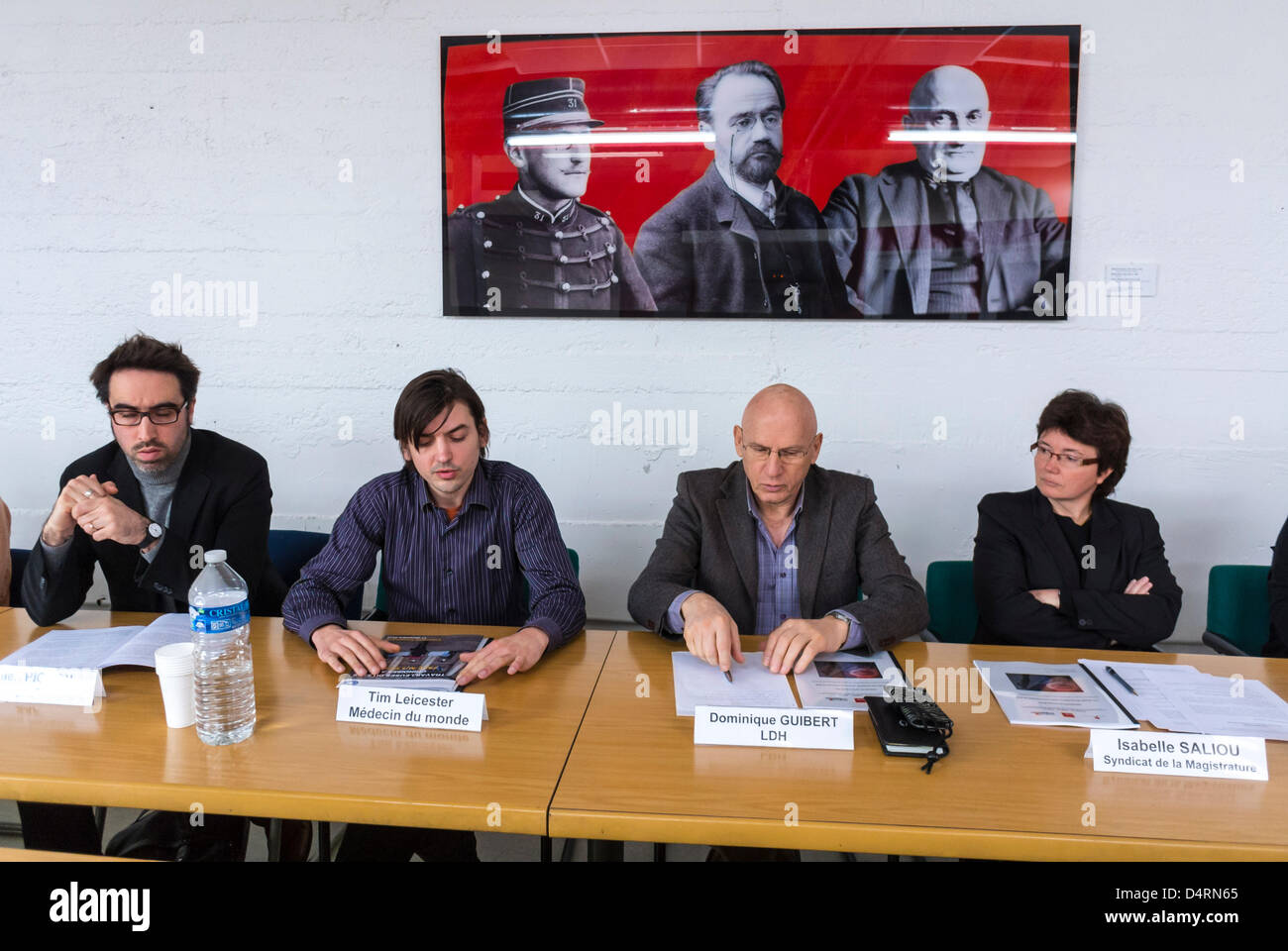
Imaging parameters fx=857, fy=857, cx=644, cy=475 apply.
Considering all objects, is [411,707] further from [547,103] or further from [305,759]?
[547,103]

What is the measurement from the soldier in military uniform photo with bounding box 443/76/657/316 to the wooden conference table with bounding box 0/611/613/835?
5.95ft

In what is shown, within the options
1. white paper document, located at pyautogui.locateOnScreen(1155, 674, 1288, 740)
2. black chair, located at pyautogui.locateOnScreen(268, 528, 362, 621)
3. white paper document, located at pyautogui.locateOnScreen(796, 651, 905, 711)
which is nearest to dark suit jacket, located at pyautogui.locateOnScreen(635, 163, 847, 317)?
black chair, located at pyautogui.locateOnScreen(268, 528, 362, 621)

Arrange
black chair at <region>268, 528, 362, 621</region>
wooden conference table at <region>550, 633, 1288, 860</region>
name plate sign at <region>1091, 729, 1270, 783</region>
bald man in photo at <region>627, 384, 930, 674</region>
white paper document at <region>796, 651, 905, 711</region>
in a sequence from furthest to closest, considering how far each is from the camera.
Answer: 1. black chair at <region>268, 528, 362, 621</region>
2. bald man in photo at <region>627, 384, 930, 674</region>
3. white paper document at <region>796, 651, 905, 711</region>
4. name plate sign at <region>1091, 729, 1270, 783</region>
5. wooden conference table at <region>550, 633, 1288, 860</region>

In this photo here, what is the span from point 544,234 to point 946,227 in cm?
143

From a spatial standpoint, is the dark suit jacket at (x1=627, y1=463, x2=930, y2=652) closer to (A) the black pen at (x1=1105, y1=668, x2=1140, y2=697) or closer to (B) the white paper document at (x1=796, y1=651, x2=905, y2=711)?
(B) the white paper document at (x1=796, y1=651, x2=905, y2=711)

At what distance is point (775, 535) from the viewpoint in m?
2.17

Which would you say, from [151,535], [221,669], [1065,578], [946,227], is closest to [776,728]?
[221,669]

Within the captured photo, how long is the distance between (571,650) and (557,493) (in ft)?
4.82

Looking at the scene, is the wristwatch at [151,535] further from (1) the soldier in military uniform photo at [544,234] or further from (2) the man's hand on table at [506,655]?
(1) the soldier in military uniform photo at [544,234]

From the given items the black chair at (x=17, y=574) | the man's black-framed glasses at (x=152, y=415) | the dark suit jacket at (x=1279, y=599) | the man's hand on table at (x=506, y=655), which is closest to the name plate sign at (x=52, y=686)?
the man's hand on table at (x=506, y=655)

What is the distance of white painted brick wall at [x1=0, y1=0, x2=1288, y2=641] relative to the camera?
9.57 ft

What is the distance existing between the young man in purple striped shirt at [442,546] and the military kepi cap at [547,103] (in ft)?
4.70

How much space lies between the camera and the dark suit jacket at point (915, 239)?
2959mm
